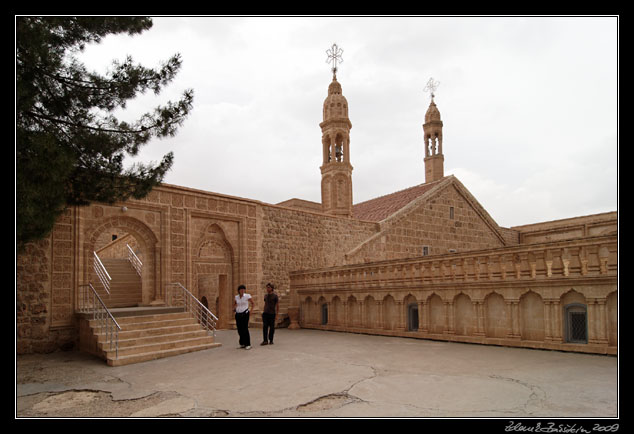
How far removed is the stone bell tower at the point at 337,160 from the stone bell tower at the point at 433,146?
994cm

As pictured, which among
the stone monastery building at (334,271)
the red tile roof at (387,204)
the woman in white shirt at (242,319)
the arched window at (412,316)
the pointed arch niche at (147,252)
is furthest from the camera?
the red tile roof at (387,204)

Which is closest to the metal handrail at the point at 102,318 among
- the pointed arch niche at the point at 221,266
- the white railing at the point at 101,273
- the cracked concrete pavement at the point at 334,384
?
the cracked concrete pavement at the point at 334,384

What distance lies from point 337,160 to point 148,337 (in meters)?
14.3

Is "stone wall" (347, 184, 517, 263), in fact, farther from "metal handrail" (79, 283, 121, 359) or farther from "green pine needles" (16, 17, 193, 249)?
"green pine needles" (16, 17, 193, 249)

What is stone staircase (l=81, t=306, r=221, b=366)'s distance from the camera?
898cm

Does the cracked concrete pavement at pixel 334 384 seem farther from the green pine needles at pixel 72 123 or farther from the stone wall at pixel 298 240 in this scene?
the stone wall at pixel 298 240

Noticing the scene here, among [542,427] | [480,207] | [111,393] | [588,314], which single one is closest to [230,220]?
[111,393]

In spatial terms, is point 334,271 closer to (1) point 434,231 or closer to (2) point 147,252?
(2) point 147,252

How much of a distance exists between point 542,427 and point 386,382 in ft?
7.76

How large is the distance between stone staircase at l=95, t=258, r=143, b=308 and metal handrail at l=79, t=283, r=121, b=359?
8.99ft

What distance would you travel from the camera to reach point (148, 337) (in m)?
9.75

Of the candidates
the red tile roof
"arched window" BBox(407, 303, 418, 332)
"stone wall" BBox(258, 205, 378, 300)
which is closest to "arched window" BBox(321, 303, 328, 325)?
"stone wall" BBox(258, 205, 378, 300)

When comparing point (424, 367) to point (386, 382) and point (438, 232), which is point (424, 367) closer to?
point (386, 382)

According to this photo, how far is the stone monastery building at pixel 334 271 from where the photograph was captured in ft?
27.2
